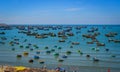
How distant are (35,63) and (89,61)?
12.1 meters

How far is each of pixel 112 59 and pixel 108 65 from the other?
8.39 metres

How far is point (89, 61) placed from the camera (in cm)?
5875

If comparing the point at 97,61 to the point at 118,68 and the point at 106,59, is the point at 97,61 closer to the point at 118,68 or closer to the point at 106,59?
the point at 106,59

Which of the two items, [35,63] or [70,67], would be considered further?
[35,63]

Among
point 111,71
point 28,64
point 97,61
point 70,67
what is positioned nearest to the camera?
point 111,71

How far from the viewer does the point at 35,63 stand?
55.3 metres

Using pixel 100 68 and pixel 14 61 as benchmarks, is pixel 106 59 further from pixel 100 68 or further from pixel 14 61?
pixel 14 61

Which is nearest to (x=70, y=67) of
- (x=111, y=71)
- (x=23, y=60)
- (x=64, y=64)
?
(x=64, y=64)

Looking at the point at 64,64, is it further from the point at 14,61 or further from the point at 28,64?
the point at 14,61

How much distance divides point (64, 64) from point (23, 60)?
1051 cm

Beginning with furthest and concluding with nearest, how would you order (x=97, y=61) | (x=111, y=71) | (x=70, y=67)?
(x=97, y=61) → (x=70, y=67) → (x=111, y=71)

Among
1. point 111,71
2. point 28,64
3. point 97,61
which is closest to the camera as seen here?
point 111,71

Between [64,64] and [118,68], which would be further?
[64,64]

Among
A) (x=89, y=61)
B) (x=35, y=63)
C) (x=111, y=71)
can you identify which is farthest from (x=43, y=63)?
(x=111, y=71)
